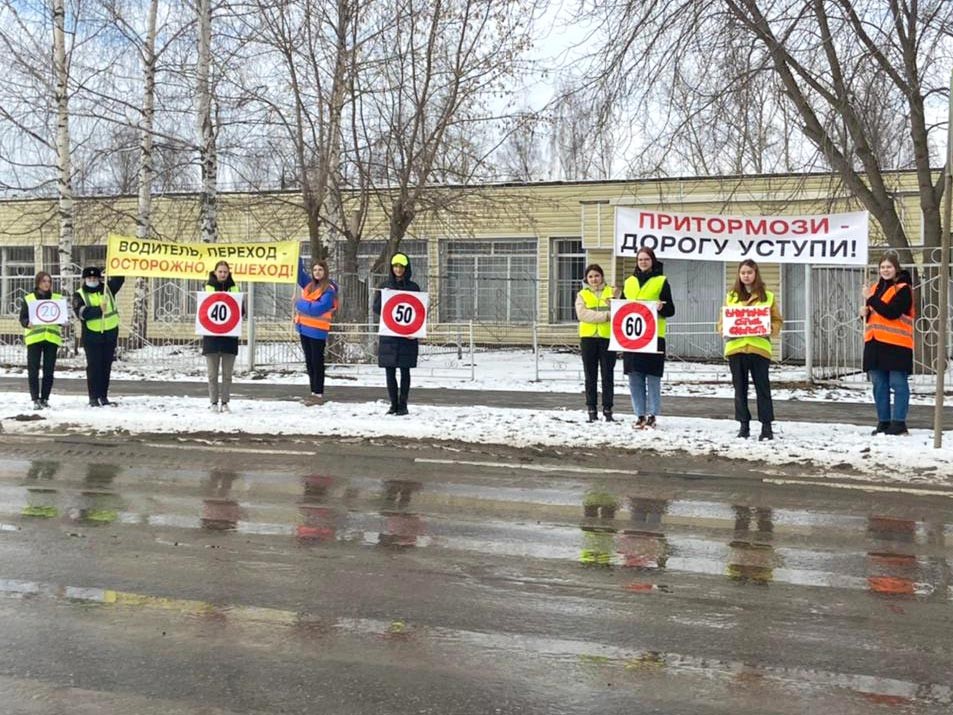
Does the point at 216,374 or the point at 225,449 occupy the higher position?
the point at 216,374

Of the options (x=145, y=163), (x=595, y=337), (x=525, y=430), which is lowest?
(x=525, y=430)

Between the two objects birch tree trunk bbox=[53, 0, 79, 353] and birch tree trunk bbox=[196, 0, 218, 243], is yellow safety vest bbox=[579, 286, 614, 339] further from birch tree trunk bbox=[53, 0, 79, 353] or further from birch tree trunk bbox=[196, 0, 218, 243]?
birch tree trunk bbox=[53, 0, 79, 353]

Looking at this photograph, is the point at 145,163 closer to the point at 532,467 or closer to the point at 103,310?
the point at 103,310

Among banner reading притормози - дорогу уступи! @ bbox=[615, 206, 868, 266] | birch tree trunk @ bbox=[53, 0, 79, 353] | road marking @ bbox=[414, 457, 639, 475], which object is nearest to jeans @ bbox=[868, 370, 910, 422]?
road marking @ bbox=[414, 457, 639, 475]

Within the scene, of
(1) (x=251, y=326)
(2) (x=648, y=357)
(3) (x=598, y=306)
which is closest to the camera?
(2) (x=648, y=357)

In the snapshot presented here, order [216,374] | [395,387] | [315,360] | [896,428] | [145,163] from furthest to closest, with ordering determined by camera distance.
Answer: [145,163], [315,360], [216,374], [395,387], [896,428]

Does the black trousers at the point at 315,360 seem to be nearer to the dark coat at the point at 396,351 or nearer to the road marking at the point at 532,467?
the dark coat at the point at 396,351

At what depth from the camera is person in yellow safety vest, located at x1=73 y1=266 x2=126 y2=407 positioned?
13.3m

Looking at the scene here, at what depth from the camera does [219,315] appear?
12.7m

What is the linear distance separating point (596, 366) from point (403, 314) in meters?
2.60

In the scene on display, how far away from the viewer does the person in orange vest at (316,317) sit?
520 inches

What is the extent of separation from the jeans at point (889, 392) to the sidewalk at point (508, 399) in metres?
1.39

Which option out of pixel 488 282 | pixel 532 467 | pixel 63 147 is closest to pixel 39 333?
pixel 532 467

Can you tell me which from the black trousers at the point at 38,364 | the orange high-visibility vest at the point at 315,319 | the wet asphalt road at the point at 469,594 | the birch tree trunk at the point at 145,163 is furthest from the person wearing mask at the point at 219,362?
the birch tree trunk at the point at 145,163
